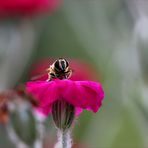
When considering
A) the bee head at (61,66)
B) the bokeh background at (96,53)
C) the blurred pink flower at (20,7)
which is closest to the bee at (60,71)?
the bee head at (61,66)

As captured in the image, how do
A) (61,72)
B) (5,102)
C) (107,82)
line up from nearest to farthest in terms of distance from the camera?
(61,72)
(5,102)
(107,82)

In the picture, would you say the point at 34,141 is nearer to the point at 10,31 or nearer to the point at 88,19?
the point at 10,31

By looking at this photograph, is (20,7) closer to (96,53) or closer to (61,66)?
(96,53)

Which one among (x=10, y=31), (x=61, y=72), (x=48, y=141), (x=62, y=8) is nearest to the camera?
(x=61, y=72)

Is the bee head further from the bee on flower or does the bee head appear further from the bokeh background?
the bokeh background

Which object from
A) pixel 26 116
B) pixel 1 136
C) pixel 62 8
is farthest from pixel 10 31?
pixel 26 116
